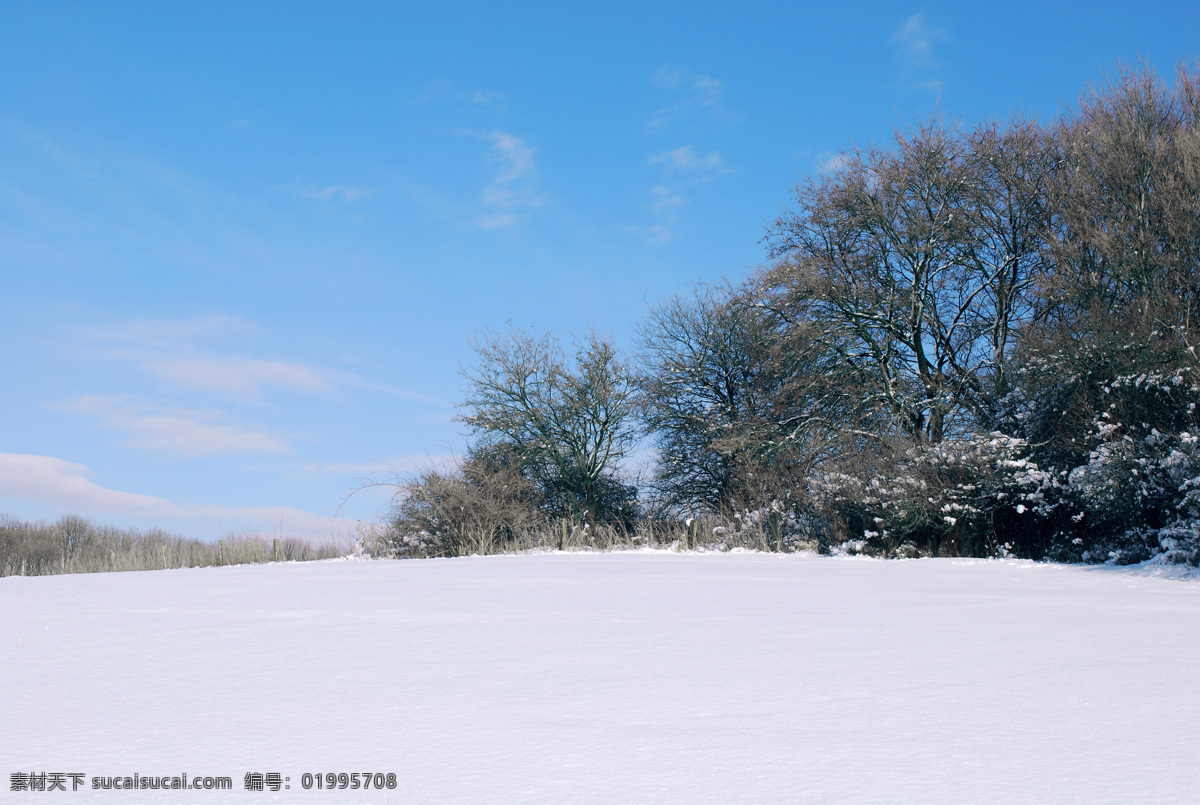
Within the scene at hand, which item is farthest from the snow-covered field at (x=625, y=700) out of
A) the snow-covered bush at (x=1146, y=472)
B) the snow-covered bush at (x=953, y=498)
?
the snow-covered bush at (x=953, y=498)

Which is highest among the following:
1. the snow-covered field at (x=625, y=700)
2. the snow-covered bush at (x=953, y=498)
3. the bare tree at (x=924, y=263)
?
the bare tree at (x=924, y=263)

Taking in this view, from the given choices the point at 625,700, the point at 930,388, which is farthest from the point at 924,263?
the point at 625,700

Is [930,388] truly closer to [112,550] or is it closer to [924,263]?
[924,263]

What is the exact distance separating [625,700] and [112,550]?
20.4m

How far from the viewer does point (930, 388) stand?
1717 cm

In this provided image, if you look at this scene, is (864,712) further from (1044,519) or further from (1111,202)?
(1111,202)

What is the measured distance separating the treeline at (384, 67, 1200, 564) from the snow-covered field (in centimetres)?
688

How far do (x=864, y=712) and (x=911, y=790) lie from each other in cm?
69

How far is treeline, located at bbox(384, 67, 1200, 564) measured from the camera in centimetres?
1167

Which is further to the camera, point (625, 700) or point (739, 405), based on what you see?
point (739, 405)

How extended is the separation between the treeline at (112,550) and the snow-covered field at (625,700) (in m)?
12.2

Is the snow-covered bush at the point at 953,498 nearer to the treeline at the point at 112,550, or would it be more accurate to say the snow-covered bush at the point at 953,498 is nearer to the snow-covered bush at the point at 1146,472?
the snow-covered bush at the point at 1146,472

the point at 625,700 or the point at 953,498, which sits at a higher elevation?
the point at 953,498

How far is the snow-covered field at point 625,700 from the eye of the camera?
2.11m
